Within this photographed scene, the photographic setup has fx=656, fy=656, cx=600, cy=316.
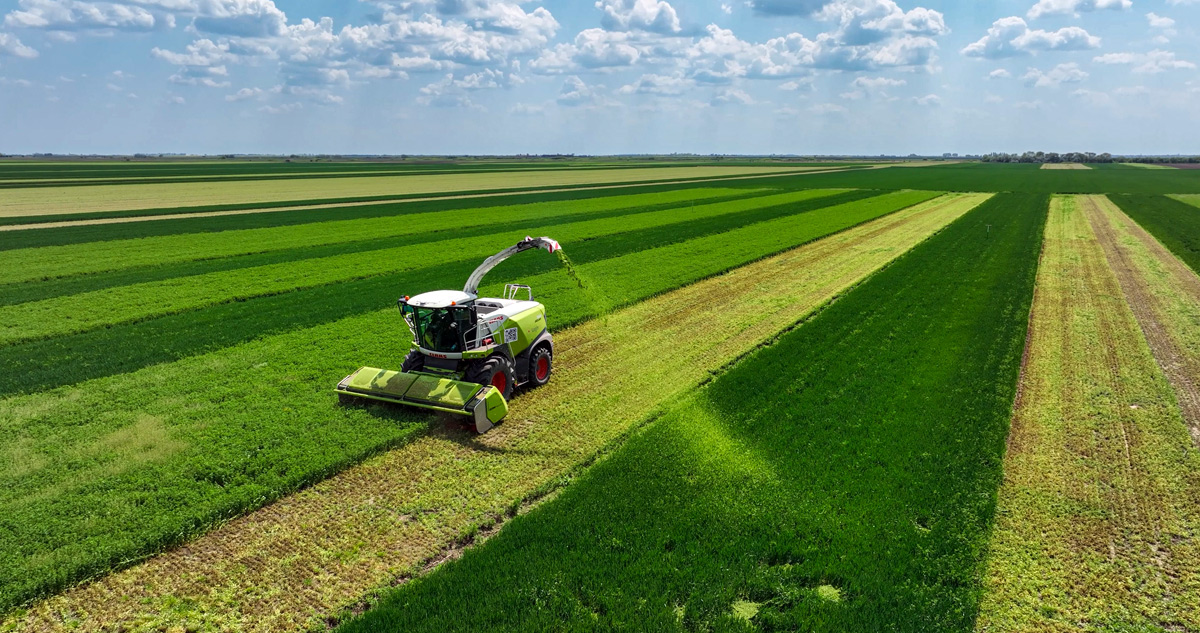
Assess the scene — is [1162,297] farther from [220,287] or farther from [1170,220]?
[220,287]

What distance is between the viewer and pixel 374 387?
1318cm

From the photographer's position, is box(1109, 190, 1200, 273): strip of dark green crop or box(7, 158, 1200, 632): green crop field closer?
box(7, 158, 1200, 632): green crop field

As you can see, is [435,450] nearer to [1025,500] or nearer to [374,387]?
[374,387]

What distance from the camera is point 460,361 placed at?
13.6 metres

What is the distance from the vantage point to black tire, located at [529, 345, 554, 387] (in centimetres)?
1466

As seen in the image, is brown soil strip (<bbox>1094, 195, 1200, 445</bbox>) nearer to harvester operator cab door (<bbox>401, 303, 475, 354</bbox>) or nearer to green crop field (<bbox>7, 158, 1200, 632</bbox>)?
green crop field (<bbox>7, 158, 1200, 632</bbox>)

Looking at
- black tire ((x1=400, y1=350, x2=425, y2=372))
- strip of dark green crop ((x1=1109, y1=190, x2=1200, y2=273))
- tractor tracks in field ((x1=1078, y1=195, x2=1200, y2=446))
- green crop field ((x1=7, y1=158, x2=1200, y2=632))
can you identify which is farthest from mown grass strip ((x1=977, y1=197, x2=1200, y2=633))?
strip of dark green crop ((x1=1109, y1=190, x2=1200, y2=273))

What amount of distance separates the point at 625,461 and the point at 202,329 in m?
14.7

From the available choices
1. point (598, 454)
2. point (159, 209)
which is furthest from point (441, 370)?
point (159, 209)

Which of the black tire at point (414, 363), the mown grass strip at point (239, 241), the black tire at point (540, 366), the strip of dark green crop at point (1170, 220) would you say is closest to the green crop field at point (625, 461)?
the black tire at point (540, 366)

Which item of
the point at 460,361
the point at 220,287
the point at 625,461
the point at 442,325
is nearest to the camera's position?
the point at 625,461

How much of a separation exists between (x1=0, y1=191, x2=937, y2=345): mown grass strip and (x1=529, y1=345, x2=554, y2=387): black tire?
1402cm

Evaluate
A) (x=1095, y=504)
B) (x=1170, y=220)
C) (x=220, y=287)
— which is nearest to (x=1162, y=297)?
(x=1095, y=504)

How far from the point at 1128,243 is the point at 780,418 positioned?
115 ft
